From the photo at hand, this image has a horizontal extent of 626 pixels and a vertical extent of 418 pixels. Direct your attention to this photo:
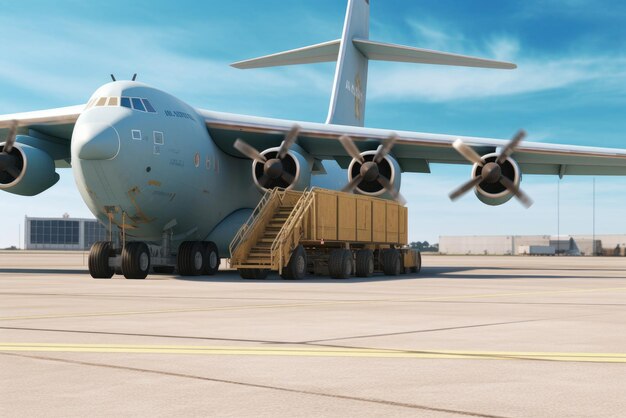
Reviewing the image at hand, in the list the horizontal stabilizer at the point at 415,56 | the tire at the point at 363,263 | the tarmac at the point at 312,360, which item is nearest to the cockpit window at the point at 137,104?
the tire at the point at 363,263

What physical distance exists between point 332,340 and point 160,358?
2235mm

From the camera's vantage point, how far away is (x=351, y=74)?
40.4 m

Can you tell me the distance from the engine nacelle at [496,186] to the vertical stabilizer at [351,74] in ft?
35.5

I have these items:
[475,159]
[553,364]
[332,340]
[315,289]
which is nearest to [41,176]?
[315,289]

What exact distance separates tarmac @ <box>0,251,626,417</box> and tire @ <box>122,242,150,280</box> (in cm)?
1097

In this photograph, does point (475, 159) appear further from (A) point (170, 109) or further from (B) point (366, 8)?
(B) point (366, 8)

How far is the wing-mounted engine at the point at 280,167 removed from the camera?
2777 centimetres

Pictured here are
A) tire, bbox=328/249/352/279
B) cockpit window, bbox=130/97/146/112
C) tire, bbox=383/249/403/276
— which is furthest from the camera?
tire, bbox=383/249/403/276

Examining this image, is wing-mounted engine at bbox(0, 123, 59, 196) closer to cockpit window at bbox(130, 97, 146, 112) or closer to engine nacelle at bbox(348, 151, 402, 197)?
cockpit window at bbox(130, 97, 146, 112)

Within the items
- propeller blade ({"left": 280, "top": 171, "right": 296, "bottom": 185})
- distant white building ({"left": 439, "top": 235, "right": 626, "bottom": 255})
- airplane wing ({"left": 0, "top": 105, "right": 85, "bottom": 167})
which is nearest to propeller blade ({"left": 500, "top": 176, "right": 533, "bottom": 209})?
propeller blade ({"left": 280, "top": 171, "right": 296, "bottom": 185})

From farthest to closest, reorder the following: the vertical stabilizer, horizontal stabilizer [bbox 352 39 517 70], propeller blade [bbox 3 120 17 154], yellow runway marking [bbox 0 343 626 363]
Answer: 1. the vertical stabilizer
2. horizontal stabilizer [bbox 352 39 517 70]
3. propeller blade [bbox 3 120 17 154]
4. yellow runway marking [bbox 0 343 626 363]

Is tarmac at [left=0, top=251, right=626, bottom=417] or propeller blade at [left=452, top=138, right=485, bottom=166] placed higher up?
propeller blade at [left=452, top=138, right=485, bottom=166]

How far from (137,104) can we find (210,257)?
6205 mm

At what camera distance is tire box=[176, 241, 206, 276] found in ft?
91.3
